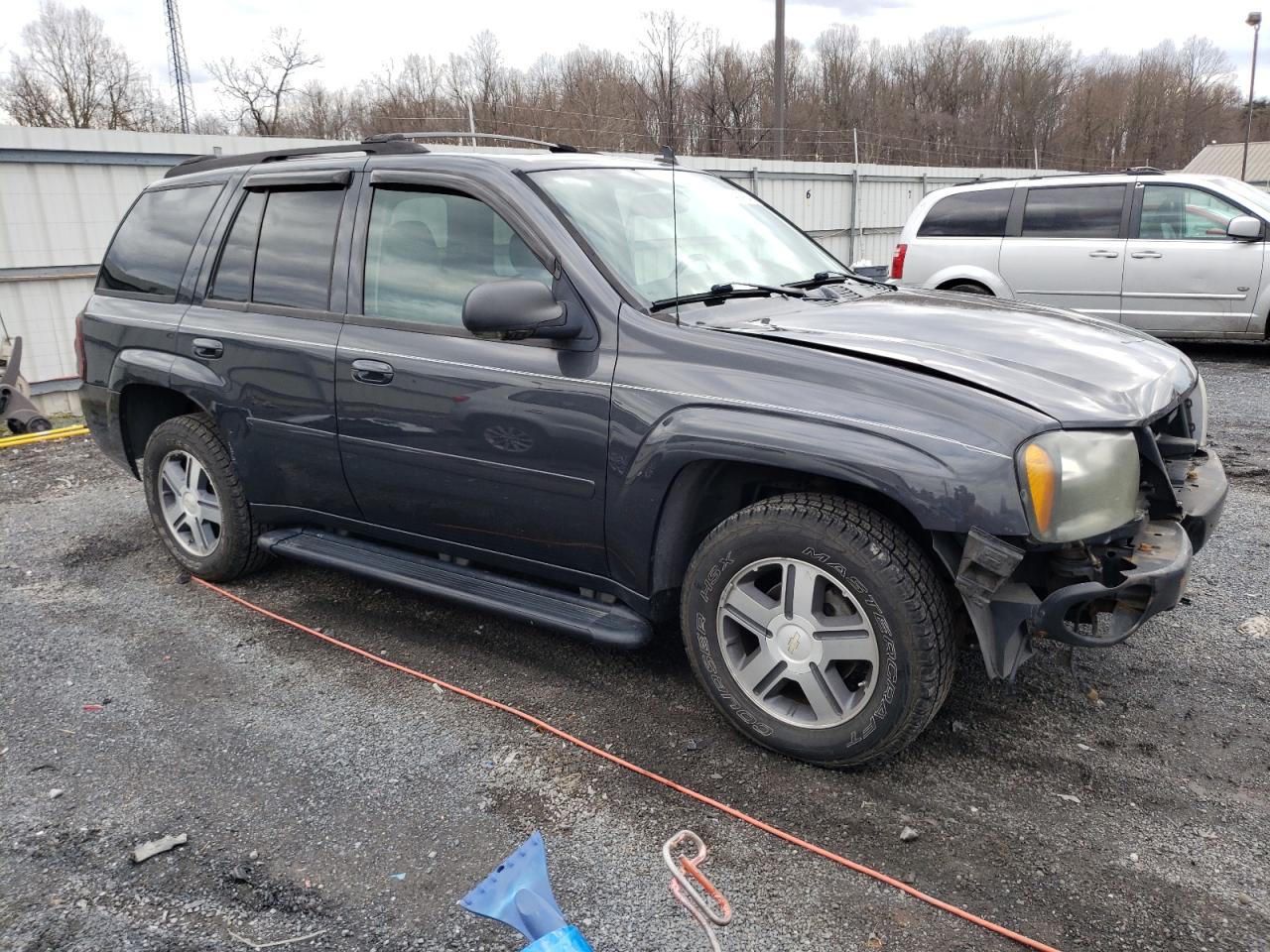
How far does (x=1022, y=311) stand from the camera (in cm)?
350

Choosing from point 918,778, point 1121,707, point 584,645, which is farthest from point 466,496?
point 1121,707

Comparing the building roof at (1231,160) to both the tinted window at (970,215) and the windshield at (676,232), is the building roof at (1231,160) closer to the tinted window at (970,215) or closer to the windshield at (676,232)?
the tinted window at (970,215)

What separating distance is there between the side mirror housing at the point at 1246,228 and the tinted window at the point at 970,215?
198 cm

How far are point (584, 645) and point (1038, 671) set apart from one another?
171 cm

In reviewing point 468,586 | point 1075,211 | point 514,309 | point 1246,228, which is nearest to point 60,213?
point 468,586

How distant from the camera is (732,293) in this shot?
133 inches

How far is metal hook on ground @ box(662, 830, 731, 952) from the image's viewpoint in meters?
2.31

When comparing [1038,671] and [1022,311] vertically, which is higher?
[1022,311]

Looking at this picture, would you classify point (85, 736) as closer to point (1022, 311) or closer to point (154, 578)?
point (154, 578)

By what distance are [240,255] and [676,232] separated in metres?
2.08

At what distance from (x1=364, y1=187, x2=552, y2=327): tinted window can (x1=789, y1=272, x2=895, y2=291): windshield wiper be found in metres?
1.07

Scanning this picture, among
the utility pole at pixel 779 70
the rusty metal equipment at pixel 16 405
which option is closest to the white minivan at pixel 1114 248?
the rusty metal equipment at pixel 16 405

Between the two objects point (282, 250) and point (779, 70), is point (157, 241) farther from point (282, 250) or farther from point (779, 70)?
point (779, 70)

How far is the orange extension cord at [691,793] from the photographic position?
2273 millimetres
